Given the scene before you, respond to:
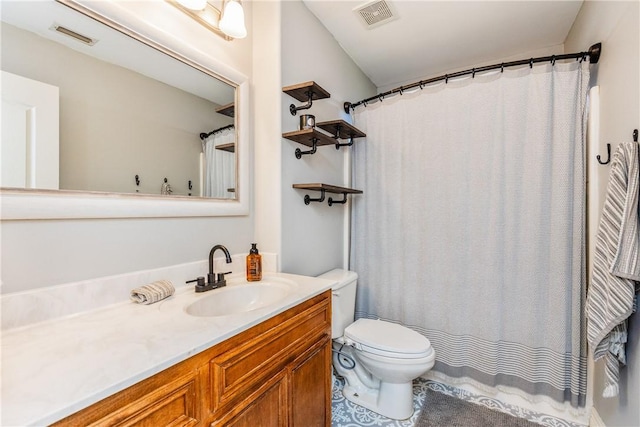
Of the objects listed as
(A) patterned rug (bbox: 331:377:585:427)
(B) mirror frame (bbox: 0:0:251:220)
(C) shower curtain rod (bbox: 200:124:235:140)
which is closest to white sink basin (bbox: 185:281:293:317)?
(B) mirror frame (bbox: 0:0:251:220)

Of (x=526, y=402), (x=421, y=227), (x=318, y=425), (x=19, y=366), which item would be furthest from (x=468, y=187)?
(x=19, y=366)

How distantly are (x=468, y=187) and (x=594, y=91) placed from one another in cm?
77

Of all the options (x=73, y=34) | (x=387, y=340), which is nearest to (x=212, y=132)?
(x=73, y=34)

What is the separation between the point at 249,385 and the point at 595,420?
183cm

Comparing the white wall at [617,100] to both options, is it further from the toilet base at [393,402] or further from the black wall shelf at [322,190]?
the black wall shelf at [322,190]

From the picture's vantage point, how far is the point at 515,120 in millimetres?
1689

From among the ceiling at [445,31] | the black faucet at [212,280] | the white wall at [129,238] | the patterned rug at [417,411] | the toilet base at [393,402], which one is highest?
the ceiling at [445,31]

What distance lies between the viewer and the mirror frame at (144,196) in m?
0.82

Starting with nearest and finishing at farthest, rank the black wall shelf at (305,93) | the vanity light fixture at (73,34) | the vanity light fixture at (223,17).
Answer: the vanity light fixture at (73,34) → the vanity light fixture at (223,17) → the black wall shelf at (305,93)

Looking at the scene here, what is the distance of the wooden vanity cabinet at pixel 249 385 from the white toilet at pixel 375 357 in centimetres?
37

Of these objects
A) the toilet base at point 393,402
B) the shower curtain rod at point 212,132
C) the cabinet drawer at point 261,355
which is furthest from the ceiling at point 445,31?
the toilet base at point 393,402

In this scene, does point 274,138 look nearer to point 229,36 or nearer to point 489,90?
point 229,36

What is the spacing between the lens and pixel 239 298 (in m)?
1.30

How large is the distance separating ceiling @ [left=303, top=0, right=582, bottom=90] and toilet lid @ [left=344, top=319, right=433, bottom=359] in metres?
1.97
